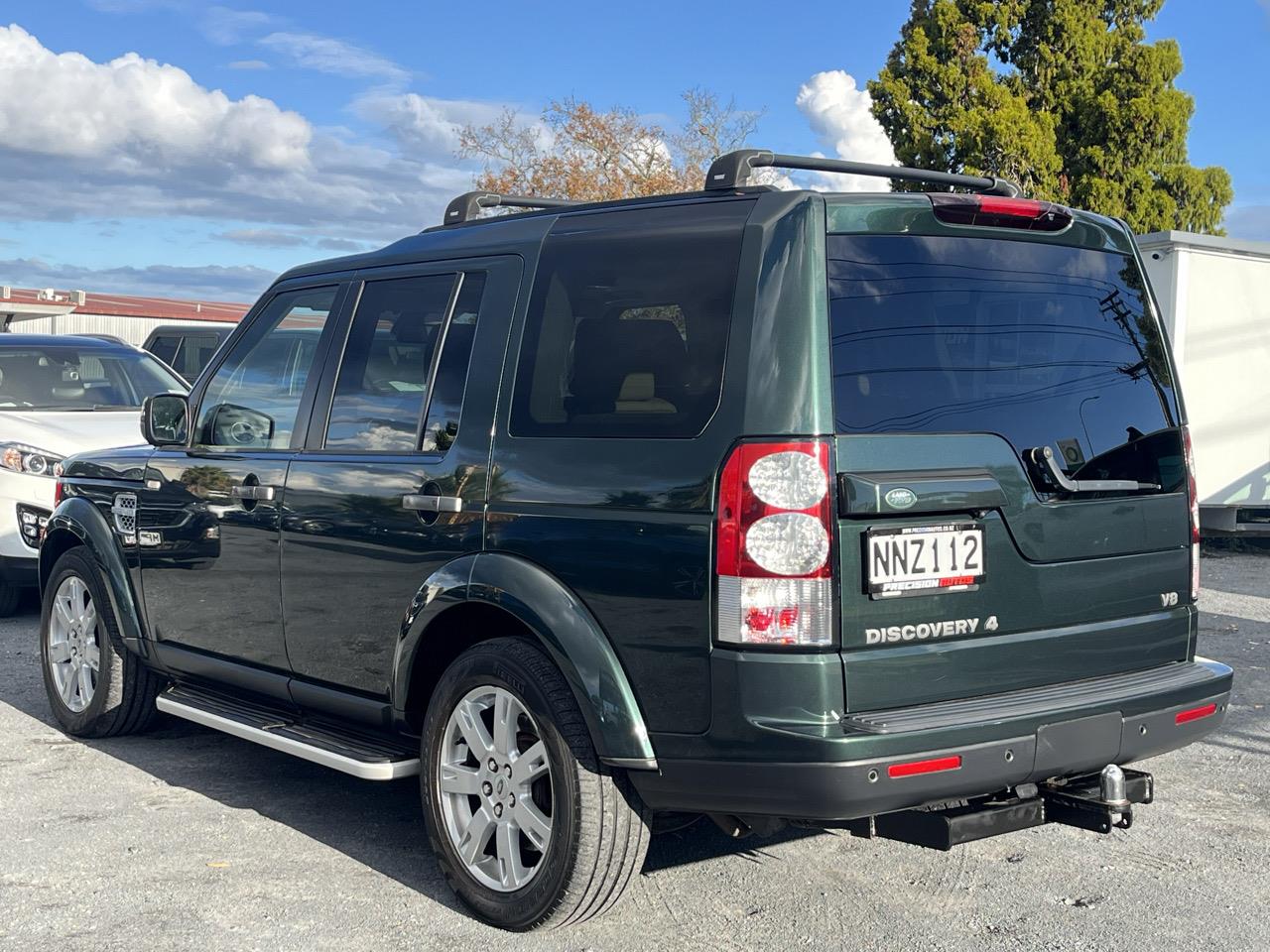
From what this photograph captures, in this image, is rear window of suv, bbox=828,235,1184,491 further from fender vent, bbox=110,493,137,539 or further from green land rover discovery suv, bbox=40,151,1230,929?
fender vent, bbox=110,493,137,539

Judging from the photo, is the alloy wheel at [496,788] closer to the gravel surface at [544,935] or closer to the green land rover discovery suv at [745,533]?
the green land rover discovery suv at [745,533]

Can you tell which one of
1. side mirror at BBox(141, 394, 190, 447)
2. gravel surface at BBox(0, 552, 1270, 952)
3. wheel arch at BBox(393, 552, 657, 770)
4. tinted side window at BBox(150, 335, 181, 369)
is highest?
tinted side window at BBox(150, 335, 181, 369)

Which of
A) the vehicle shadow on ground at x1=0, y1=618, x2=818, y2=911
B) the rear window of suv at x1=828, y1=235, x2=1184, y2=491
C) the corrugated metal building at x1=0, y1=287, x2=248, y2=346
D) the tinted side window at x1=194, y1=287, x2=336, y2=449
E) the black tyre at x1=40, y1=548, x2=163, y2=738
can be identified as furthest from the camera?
the corrugated metal building at x1=0, y1=287, x2=248, y2=346

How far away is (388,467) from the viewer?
438 cm

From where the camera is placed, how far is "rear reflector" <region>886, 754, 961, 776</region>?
3.32 meters

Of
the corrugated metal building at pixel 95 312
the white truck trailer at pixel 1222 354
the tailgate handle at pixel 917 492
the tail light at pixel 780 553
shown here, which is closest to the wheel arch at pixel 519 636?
the tail light at pixel 780 553

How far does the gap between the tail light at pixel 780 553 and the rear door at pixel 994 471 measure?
7 centimetres

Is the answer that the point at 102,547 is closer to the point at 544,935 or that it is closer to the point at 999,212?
the point at 544,935

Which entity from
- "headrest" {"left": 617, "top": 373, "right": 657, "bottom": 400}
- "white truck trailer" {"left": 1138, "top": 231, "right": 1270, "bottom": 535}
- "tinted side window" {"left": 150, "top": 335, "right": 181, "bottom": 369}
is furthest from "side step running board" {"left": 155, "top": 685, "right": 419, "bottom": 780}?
"tinted side window" {"left": 150, "top": 335, "right": 181, "bottom": 369}

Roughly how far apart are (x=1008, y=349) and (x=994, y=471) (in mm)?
384

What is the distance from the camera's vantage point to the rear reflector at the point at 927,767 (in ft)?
10.9

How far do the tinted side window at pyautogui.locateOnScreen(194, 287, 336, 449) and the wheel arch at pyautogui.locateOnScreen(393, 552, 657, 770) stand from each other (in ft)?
3.62

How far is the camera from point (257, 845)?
4.71 meters

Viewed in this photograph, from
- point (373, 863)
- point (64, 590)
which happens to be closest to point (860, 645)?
point (373, 863)
